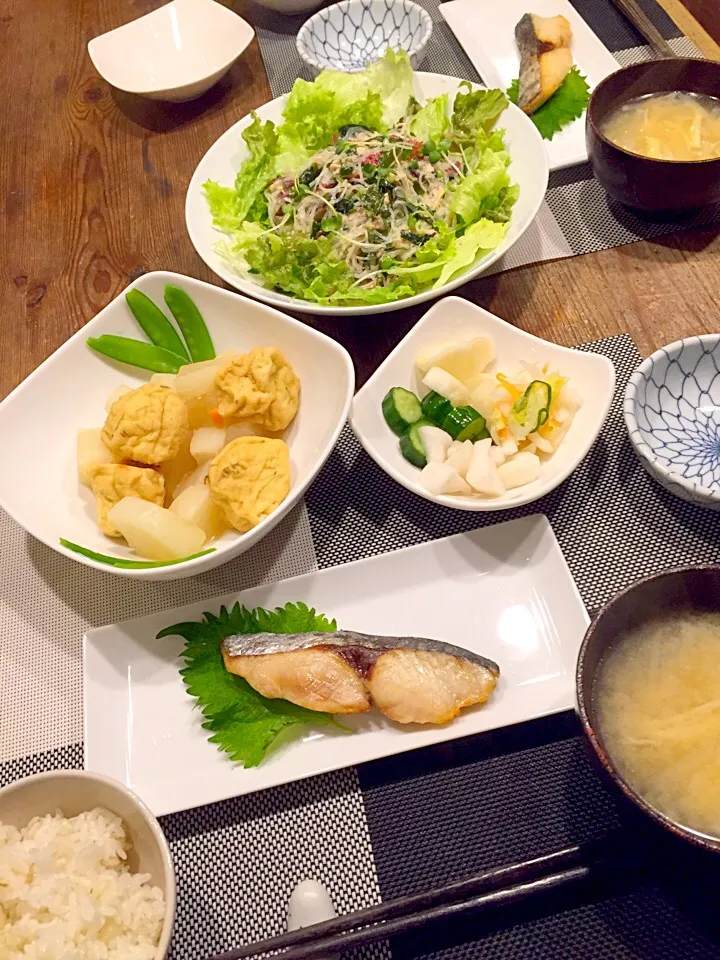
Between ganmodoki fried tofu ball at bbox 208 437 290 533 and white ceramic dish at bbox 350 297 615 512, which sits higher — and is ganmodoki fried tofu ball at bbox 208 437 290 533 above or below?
above

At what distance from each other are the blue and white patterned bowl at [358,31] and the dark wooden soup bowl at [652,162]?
97cm

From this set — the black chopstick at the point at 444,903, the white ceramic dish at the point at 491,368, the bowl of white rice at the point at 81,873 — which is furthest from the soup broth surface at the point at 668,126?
the bowl of white rice at the point at 81,873

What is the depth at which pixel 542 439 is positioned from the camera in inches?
62.1

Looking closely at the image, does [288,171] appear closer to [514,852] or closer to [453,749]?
[453,749]

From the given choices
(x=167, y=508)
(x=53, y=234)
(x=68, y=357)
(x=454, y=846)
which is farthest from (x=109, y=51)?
(x=454, y=846)

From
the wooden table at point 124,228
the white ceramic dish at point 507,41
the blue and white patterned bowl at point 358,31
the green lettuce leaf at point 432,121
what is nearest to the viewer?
the wooden table at point 124,228

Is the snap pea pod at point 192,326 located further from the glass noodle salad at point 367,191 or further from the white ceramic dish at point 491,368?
the white ceramic dish at point 491,368

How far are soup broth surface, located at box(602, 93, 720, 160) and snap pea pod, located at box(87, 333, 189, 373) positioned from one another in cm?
147

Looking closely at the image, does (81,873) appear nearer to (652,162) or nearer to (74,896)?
(74,896)

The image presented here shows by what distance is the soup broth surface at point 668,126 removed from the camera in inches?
81.9

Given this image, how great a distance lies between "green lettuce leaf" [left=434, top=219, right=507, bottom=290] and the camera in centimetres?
187

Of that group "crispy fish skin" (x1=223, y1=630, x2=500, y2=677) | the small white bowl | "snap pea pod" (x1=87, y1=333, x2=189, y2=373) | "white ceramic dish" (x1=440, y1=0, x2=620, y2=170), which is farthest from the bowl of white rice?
the small white bowl

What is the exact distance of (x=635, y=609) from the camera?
1213 millimetres

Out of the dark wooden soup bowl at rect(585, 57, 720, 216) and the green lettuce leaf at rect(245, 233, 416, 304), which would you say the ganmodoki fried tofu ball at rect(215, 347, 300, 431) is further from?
the dark wooden soup bowl at rect(585, 57, 720, 216)
